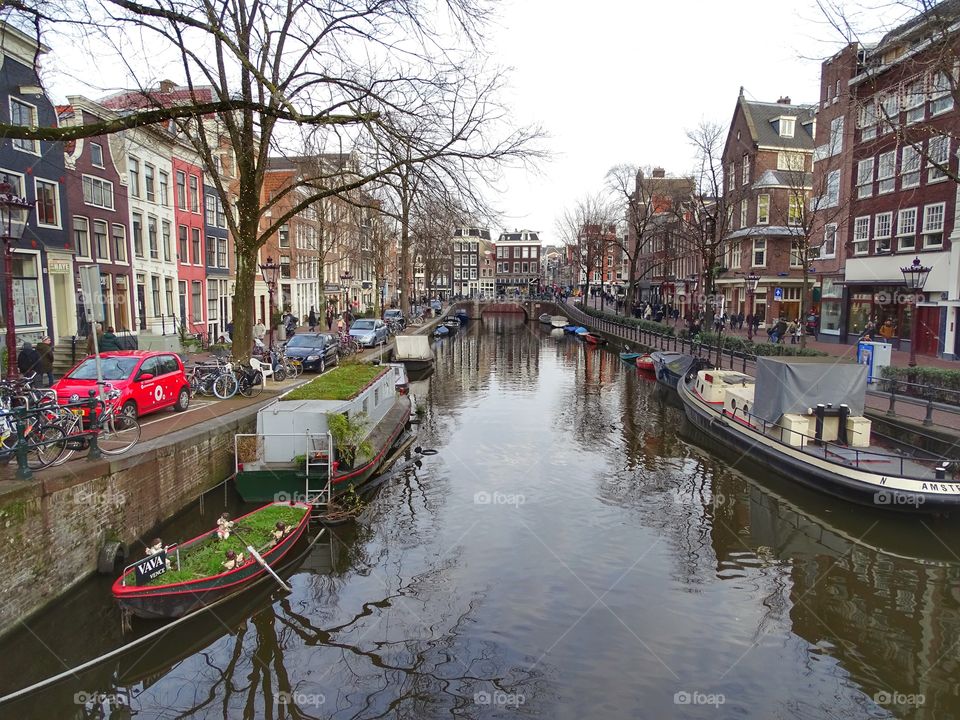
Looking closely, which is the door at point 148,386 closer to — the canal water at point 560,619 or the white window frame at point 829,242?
the canal water at point 560,619

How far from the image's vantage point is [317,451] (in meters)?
13.5

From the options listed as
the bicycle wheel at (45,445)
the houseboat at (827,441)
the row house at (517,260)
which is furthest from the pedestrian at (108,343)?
the row house at (517,260)

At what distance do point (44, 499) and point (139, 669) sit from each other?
9.33ft

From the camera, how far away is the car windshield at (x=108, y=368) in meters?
13.8

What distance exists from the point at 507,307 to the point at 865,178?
6176cm

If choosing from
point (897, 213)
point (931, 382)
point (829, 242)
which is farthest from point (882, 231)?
point (931, 382)

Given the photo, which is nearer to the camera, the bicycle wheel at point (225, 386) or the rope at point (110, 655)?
the rope at point (110, 655)

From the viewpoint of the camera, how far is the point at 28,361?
58.3 feet

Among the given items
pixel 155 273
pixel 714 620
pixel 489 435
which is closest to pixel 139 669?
pixel 714 620

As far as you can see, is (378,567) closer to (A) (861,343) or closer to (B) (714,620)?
(B) (714,620)

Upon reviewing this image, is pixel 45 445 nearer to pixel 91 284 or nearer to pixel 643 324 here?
pixel 91 284

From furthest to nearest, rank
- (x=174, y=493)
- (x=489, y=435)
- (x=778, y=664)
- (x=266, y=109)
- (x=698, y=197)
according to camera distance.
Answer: (x=698, y=197) → (x=489, y=435) → (x=174, y=493) → (x=266, y=109) → (x=778, y=664)

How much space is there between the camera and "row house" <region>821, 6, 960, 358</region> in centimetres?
2667

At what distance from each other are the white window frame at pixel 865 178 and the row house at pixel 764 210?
9.84m
